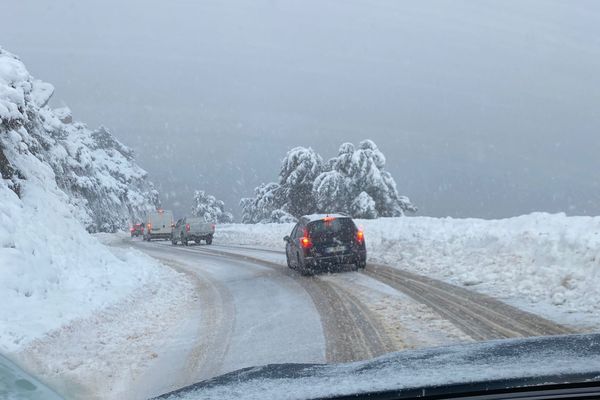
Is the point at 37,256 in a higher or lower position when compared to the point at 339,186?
lower

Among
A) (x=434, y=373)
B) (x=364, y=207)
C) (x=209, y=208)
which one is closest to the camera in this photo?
(x=434, y=373)

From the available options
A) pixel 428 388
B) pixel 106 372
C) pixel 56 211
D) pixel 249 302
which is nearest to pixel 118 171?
pixel 56 211

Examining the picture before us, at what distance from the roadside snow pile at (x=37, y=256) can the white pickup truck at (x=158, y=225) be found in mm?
31213

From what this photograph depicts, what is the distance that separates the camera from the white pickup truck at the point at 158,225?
161 ft

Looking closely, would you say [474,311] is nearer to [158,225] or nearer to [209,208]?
[158,225]

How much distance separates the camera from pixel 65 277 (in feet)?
37.2

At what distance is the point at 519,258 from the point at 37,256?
10676mm

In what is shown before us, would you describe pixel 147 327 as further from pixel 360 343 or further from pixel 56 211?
pixel 56 211

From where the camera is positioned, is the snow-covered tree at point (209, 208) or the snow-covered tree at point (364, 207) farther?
the snow-covered tree at point (209, 208)

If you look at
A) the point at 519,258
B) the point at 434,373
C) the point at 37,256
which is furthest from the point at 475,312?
the point at 37,256

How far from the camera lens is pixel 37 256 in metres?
11.0

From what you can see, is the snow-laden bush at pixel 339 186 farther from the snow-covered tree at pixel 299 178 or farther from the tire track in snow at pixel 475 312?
the tire track in snow at pixel 475 312

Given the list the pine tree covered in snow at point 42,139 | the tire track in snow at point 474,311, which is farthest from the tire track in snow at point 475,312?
the pine tree covered in snow at point 42,139

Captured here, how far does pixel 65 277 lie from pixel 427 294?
23.4ft
